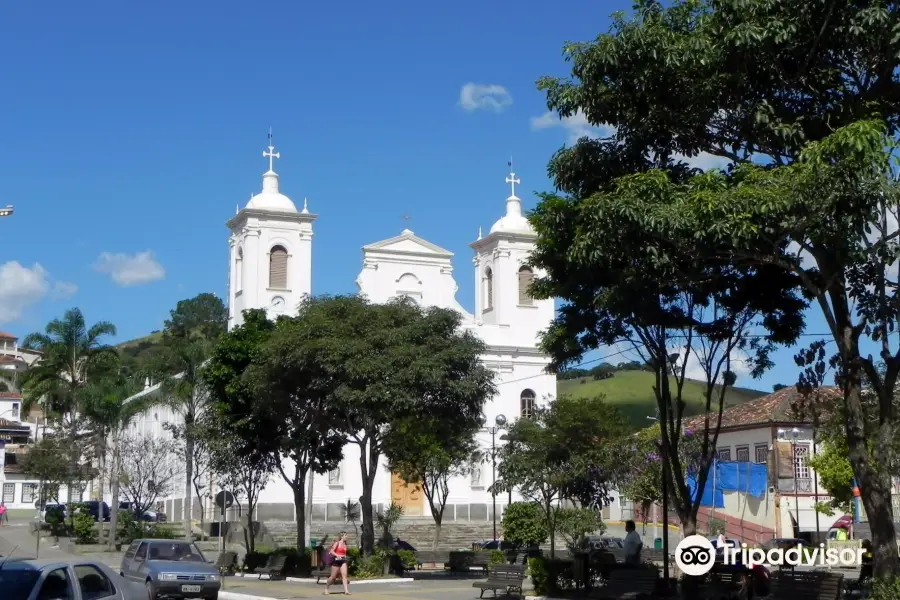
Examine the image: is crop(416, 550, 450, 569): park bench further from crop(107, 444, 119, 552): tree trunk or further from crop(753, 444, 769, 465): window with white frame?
crop(753, 444, 769, 465): window with white frame

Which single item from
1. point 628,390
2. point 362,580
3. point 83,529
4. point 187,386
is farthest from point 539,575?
point 628,390

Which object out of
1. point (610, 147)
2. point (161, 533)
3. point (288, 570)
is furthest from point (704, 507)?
point (610, 147)

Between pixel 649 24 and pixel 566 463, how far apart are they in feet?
72.9

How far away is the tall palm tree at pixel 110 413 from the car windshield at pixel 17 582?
110 ft

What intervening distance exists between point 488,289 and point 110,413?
75.2ft

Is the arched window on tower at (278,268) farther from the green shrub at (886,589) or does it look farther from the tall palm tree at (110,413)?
the green shrub at (886,589)

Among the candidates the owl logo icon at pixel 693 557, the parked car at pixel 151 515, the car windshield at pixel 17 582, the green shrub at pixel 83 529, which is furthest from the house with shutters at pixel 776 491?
the car windshield at pixel 17 582

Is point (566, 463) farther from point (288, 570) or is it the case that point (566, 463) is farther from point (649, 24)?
point (649, 24)

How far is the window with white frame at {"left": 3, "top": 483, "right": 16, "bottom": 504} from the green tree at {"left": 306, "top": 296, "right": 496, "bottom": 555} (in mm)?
52130

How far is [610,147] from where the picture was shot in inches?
676

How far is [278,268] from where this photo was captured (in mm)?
55719

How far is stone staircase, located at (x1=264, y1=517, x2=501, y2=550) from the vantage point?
48000 mm

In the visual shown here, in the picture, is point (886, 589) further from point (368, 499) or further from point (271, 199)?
point (271, 199)

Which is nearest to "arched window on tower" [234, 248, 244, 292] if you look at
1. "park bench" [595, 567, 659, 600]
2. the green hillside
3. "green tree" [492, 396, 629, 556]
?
"green tree" [492, 396, 629, 556]
